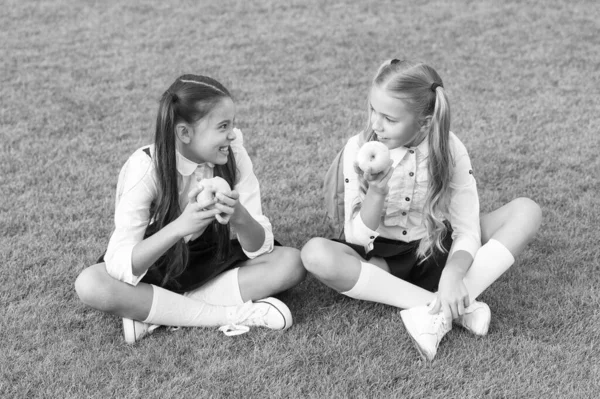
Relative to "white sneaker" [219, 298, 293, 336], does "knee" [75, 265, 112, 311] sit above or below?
above

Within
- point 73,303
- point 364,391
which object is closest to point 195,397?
point 364,391

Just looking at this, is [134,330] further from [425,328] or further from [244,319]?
[425,328]

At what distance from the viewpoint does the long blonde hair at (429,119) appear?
305 centimetres

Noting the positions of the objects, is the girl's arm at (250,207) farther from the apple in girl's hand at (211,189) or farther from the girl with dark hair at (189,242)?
the apple in girl's hand at (211,189)

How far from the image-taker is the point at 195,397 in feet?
8.69

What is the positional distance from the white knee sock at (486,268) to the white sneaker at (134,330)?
1.23 meters

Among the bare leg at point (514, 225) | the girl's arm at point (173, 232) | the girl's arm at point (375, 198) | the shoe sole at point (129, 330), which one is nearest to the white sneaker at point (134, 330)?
→ the shoe sole at point (129, 330)

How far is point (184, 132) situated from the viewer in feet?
9.93

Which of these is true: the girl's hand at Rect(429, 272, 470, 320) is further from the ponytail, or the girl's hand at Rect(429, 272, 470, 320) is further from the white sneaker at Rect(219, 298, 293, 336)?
the white sneaker at Rect(219, 298, 293, 336)

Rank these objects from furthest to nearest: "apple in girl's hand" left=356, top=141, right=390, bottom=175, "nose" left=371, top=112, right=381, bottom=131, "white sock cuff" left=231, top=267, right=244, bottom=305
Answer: "white sock cuff" left=231, top=267, right=244, bottom=305
"nose" left=371, top=112, right=381, bottom=131
"apple in girl's hand" left=356, top=141, right=390, bottom=175

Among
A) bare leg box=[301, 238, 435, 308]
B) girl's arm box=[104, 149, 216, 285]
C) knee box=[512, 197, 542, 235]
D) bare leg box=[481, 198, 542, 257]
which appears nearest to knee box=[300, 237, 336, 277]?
bare leg box=[301, 238, 435, 308]

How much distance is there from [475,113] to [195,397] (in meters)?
3.44

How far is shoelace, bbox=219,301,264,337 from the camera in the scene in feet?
10.1

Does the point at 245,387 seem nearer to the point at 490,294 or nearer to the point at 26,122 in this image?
the point at 490,294
